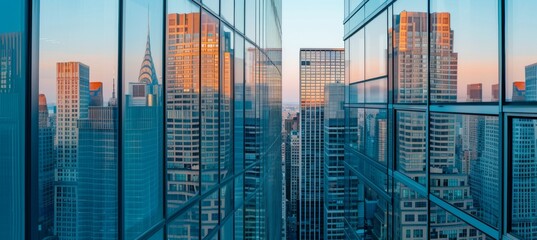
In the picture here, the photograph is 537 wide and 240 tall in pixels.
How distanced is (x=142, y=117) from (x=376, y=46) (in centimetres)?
819

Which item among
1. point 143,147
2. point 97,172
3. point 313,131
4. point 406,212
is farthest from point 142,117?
point 313,131

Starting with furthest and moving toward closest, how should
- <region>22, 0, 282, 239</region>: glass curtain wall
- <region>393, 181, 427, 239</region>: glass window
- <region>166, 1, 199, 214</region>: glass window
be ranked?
<region>393, 181, 427, 239</region>: glass window → <region>166, 1, 199, 214</region>: glass window → <region>22, 0, 282, 239</region>: glass curtain wall

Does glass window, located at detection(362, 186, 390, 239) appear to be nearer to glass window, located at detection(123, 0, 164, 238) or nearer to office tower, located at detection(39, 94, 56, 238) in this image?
glass window, located at detection(123, 0, 164, 238)

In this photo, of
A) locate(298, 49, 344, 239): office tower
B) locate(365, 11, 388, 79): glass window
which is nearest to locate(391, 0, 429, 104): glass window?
locate(365, 11, 388, 79): glass window

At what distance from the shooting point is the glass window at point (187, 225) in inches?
229

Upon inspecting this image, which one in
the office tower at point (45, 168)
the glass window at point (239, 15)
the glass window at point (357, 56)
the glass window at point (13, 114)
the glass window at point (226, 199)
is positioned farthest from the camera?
the glass window at point (357, 56)

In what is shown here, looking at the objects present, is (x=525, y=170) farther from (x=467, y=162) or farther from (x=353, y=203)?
(x=353, y=203)

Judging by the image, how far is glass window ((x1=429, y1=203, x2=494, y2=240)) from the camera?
20.0 ft

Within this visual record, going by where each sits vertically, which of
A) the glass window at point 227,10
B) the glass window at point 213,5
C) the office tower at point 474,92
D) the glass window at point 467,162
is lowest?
the glass window at point 467,162

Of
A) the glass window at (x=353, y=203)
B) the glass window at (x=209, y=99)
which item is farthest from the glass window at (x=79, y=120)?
the glass window at (x=353, y=203)

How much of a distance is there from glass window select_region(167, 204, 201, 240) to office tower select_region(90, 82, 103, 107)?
2.18 meters

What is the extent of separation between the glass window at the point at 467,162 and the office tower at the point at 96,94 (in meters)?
4.32

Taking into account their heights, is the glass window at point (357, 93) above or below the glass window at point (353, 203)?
above

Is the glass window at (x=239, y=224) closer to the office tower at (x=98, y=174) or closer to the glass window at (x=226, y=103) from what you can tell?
the glass window at (x=226, y=103)
